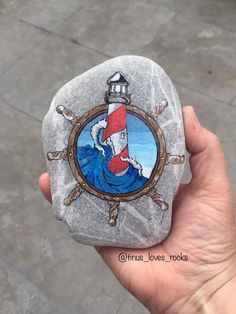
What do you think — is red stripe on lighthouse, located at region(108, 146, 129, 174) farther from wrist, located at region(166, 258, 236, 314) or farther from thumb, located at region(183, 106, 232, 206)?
wrist, located at region(166, 258, 236, 314)

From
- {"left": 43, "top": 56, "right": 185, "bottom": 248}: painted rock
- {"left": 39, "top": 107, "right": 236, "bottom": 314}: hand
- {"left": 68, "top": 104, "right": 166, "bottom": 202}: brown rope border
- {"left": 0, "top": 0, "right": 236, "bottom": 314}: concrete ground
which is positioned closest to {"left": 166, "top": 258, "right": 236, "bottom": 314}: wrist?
{"left": 39, "top": 107, "right": 236, "bottom": 314}: hand

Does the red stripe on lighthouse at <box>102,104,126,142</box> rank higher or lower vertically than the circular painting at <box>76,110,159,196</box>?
higher

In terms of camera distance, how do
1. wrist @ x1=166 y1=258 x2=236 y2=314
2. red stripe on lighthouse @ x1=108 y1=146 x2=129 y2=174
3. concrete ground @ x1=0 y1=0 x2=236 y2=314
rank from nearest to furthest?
1. wrist @ x1=166 y1=258 x2=236 y2=314
2. red stripe on lighthouse @ x1=108 y1=146 x2=129 y2=174
3. concrete ground @ x1=0 y1=0 x2=236 y2=314

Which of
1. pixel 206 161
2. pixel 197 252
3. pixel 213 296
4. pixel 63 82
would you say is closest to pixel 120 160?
pixel 206 161

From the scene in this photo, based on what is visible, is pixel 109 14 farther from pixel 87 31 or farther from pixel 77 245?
pixel 77 245

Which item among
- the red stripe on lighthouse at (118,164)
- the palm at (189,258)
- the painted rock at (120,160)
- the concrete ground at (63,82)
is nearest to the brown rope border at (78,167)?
the painted rock at (120,160)

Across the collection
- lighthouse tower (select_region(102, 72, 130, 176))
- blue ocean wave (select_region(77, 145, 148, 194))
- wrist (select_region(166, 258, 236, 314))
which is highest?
lighthouse tower (select_region(102, 72, 130, 176))

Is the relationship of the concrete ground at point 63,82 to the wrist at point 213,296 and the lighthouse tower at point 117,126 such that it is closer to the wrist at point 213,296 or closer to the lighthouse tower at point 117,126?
the wrist at point 213,296

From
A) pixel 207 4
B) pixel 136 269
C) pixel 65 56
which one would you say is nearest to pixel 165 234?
pixel 136 269
